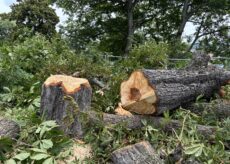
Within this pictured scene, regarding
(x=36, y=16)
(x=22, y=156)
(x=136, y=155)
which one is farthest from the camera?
(x=36, y=16)

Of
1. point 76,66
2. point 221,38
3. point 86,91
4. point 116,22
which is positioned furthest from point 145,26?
point 86,91

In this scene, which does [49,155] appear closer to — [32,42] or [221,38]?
[32,42]

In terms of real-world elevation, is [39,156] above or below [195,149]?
above

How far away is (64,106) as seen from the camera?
188 inches

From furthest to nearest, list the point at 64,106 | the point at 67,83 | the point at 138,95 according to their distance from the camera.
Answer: the point at 138,95 → the point at 67,83 → the point at 64,106

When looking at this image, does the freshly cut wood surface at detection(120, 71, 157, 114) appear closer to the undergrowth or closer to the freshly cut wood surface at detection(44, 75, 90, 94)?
the undergrowth

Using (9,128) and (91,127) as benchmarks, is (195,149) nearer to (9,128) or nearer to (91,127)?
(91,127)

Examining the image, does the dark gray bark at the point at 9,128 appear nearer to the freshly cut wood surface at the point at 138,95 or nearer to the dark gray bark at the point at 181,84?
the freshly cut wood surface at the point at 138,95

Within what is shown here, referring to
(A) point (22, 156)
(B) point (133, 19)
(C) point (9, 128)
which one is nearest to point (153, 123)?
(C) point (9, 128)

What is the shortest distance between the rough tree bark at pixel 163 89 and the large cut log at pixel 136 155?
68 centimetres

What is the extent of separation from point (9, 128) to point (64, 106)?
0.66 m

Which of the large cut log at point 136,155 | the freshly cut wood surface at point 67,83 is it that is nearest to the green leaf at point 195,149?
the large cut log at point 136,155

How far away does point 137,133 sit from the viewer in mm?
4805

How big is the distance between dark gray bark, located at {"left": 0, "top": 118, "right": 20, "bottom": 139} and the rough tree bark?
1.27 m
